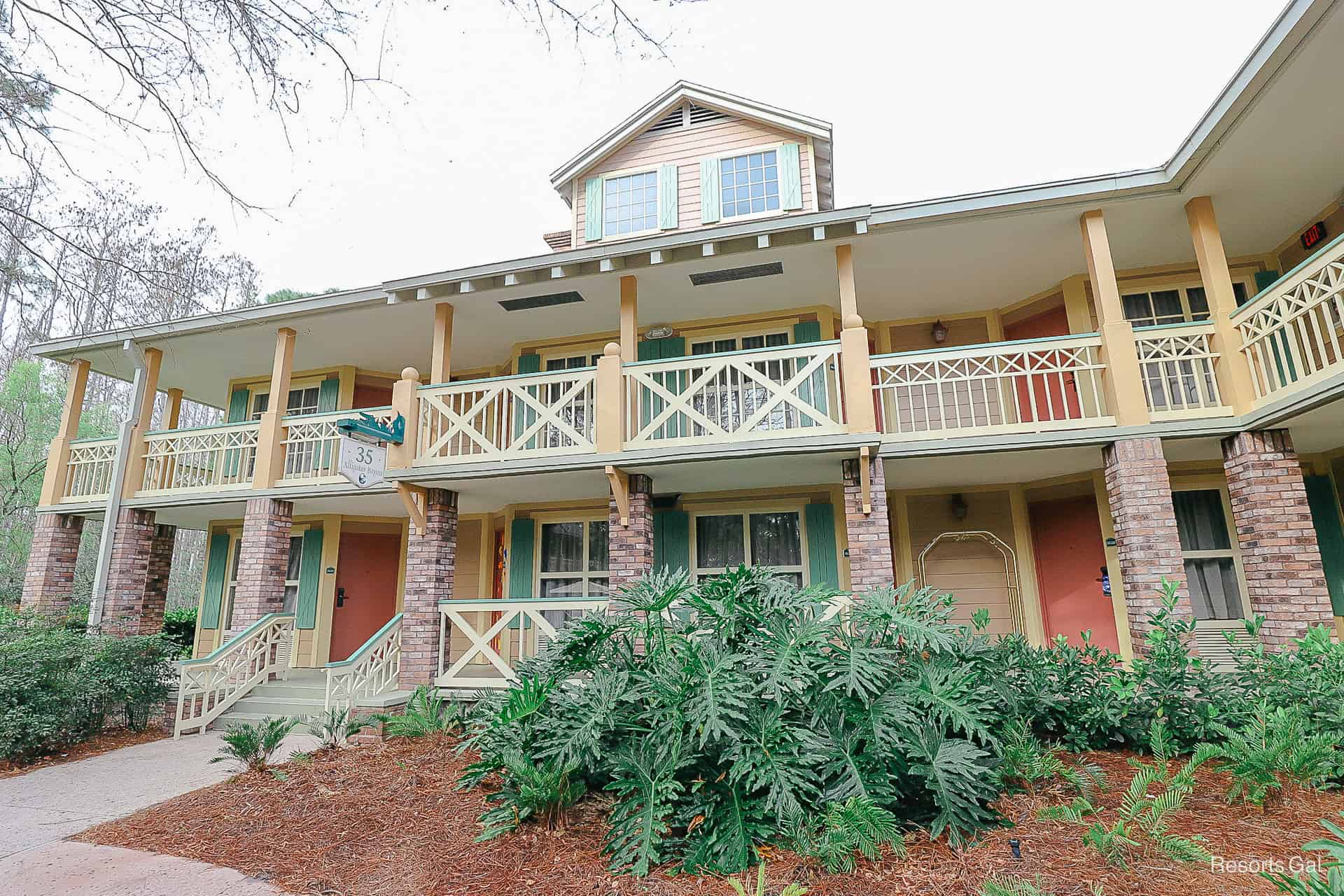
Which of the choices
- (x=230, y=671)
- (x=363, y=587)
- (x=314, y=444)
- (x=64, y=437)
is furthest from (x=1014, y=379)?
(x=64, y=437)

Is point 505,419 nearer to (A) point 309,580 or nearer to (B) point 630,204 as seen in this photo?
(B) point 630,204

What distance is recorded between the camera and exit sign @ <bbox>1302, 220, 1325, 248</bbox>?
25.6 ft

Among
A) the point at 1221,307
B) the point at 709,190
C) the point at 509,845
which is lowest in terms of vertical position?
the point at 509,845

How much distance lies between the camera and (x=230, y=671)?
28.7 ft

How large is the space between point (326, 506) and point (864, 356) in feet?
28.2

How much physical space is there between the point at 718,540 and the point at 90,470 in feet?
34.1

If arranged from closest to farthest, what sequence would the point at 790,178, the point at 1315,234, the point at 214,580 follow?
the point at 1315,234 < the point at 790,178 < the point at 214,580

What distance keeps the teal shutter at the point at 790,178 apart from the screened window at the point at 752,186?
83mm

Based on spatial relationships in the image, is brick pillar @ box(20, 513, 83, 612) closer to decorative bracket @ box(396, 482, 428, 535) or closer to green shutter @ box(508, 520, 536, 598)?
decorative bracket @ box(396, 482, 428, 535)

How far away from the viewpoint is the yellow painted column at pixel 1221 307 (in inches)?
272

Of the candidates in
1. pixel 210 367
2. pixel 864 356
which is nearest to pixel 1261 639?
pixel 864 356

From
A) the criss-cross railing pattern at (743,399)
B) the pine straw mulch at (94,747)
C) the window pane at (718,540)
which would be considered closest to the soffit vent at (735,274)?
the criss-cross railing pattern at (743,399)

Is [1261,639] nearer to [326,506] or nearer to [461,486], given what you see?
[461,486]

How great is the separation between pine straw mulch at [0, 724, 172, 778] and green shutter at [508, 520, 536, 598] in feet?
15.1
